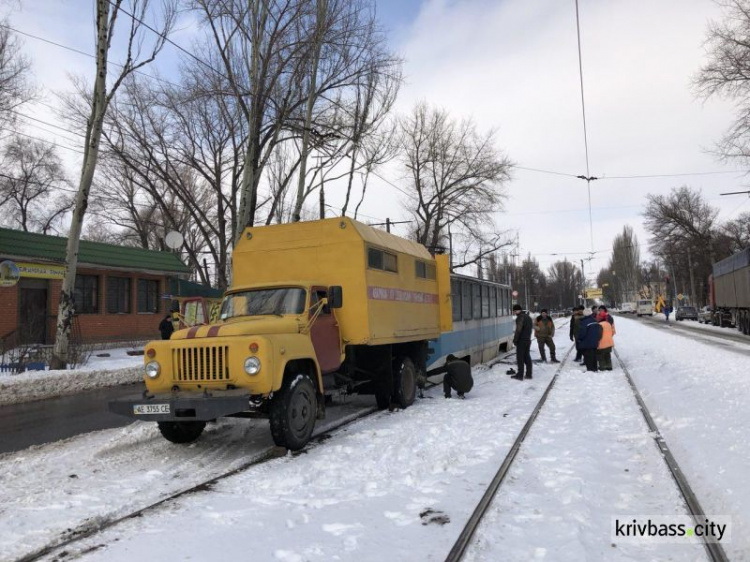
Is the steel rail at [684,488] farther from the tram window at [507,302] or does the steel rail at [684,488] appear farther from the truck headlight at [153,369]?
the tram window at [507,302]

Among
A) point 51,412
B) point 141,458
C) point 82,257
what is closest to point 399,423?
point 141,458

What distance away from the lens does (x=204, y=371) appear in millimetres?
6227

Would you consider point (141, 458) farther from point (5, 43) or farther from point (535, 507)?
point (5, 43)

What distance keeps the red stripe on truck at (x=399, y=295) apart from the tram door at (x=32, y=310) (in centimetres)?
1620

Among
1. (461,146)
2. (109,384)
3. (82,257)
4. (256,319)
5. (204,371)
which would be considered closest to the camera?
(204,371)

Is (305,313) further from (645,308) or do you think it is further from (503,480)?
(645,308)

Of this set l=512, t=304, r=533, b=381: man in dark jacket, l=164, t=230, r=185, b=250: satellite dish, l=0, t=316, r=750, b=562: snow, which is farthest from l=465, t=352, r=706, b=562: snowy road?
l=164, t=230, r=185, b=250: satellite dish

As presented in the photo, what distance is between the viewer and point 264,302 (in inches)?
295

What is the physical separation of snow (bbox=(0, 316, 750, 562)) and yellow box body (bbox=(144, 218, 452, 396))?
1.06 meters

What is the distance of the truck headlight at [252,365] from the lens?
236 inches

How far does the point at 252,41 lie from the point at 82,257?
1141cm

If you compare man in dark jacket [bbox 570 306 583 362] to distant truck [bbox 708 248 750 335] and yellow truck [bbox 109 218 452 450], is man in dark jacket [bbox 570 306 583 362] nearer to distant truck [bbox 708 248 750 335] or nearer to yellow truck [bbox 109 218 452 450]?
yellow truck [bbox 109 218 452 450]

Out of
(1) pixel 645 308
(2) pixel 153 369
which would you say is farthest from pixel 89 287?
(1) pixel 645 308

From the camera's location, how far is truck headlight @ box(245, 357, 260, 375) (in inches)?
236
